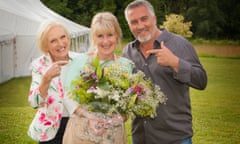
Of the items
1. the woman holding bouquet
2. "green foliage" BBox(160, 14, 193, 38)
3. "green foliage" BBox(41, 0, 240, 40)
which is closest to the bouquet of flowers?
the woman holding bouquet

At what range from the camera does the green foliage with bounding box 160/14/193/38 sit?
12.4 ft

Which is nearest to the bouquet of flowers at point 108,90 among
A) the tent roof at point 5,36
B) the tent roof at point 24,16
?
the tent roof at point 5,36

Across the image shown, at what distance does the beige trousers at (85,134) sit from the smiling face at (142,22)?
0.43 metres

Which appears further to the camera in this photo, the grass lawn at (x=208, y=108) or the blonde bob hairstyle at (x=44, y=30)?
the grass lawn at (x=208, y=108)

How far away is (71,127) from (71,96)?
10 centimetres

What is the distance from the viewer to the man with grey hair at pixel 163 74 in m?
1.60

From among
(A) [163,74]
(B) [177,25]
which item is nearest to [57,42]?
(A) [163,74]

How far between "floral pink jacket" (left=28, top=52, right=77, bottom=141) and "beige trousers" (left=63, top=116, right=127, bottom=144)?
0.69 feet

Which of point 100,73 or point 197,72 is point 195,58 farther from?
point 100,73

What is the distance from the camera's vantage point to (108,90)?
134 centimetres

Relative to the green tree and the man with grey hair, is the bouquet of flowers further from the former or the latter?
the green tree

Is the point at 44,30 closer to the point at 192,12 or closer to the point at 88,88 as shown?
the point at 88,88

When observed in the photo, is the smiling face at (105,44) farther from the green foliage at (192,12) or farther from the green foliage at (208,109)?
the green foliage at (208,109)

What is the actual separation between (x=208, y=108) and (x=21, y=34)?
2431 millimetres
